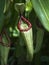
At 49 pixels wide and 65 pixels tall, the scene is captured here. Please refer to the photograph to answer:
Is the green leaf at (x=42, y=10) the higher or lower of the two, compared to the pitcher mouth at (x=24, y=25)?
higher

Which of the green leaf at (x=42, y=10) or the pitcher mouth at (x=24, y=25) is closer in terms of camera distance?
the green leaf at (x=42, y=10)

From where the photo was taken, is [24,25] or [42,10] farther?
[24,25]


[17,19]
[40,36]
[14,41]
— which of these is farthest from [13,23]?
[14,41]

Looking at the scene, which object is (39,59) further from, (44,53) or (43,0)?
(43,0)

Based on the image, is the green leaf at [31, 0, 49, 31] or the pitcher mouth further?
the pitcher mouth

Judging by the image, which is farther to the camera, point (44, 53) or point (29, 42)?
point (44, 53)

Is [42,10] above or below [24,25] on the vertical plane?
above

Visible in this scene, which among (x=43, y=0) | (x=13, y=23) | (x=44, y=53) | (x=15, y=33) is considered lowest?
(x=44, y=53)

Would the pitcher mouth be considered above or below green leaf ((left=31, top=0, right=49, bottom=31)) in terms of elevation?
below
